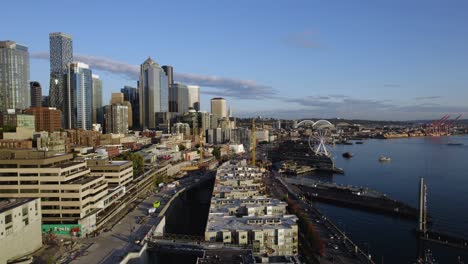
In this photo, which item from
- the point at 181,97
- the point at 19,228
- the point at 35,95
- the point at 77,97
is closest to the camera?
the point at 19,228

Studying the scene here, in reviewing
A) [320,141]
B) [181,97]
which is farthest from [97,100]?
[320,141]

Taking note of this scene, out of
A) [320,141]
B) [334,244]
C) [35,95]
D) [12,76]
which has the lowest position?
[334,244]

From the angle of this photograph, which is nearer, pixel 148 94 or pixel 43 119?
pixel 43 119

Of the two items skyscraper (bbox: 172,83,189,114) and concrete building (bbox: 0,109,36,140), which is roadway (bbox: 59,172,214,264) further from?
skyscraper (bbox: 172,83,189,114)

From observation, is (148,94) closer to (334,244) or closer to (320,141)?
(320,141)

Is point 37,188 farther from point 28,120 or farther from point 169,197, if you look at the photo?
point 28,120

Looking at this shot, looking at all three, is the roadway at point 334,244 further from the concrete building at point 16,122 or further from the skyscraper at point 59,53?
the skyscraper at point 59,53

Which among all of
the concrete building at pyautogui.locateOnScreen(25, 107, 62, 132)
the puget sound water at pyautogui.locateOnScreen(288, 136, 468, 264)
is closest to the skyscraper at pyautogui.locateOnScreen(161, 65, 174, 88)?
the concrete building at pyautogui.locateOnScreen(25, 107, 62, 132)

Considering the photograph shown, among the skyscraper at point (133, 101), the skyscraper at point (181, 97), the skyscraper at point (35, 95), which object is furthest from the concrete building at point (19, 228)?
the skyscraper at point (181, 97)
